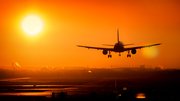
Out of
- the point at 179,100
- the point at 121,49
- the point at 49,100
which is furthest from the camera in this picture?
the point at 121,49

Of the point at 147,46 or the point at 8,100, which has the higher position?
the point at 147,46

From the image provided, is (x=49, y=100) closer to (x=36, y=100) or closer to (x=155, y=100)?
(x=36, y=100)

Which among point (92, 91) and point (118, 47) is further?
point (118, 47)

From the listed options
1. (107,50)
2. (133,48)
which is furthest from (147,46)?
(107,50)

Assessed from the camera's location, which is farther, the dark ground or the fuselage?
the fuselage

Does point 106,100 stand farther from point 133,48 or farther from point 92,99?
point 133,48

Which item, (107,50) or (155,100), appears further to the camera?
(107,50)

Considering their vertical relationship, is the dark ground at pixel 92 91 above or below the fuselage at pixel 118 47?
below

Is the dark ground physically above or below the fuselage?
below

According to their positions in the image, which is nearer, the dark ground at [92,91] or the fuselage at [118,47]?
the dark ground at [92,91]

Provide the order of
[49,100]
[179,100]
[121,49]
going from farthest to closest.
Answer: [121,49] → [49,100] → [179,100]

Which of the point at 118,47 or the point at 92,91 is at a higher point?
the point at 118,47
